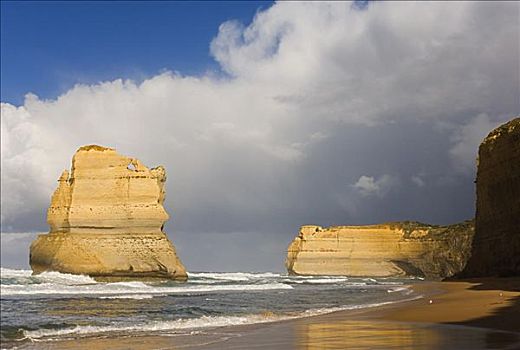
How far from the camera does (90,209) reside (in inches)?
1955

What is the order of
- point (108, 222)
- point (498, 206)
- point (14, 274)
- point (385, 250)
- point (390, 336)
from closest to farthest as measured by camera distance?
1. point (390, 336)
2. point (498, 206)
3. point (108, 222)
4. point (14, 274)
5. point (385, 250)

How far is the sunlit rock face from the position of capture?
3672cm

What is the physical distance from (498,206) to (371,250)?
53.7 metres

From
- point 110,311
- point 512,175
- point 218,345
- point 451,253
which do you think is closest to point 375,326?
point 218,345

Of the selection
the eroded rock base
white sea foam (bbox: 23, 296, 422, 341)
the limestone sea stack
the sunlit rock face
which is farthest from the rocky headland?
white sea foam (bbox: 23, 296, 422, 341)

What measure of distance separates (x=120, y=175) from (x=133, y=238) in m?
5.50

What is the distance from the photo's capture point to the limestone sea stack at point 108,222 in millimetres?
48031

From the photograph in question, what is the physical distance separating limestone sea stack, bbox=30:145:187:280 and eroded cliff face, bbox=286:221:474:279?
45.7 metres

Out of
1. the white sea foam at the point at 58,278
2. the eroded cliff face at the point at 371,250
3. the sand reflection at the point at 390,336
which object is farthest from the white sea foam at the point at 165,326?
the eroded cliff face at the point at 371,250

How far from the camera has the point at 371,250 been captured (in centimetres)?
9206

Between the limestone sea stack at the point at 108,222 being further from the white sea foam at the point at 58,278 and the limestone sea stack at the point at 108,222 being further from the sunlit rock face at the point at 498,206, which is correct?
the sunlit rock face at the point at 498,206

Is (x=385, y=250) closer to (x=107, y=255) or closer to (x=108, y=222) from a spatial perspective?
(x=108, y=222)

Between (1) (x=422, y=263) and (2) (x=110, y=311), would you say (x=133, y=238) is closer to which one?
(2) (x=110, y=311)

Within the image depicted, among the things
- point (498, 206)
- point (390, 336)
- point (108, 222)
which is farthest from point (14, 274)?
point (390, 336)
